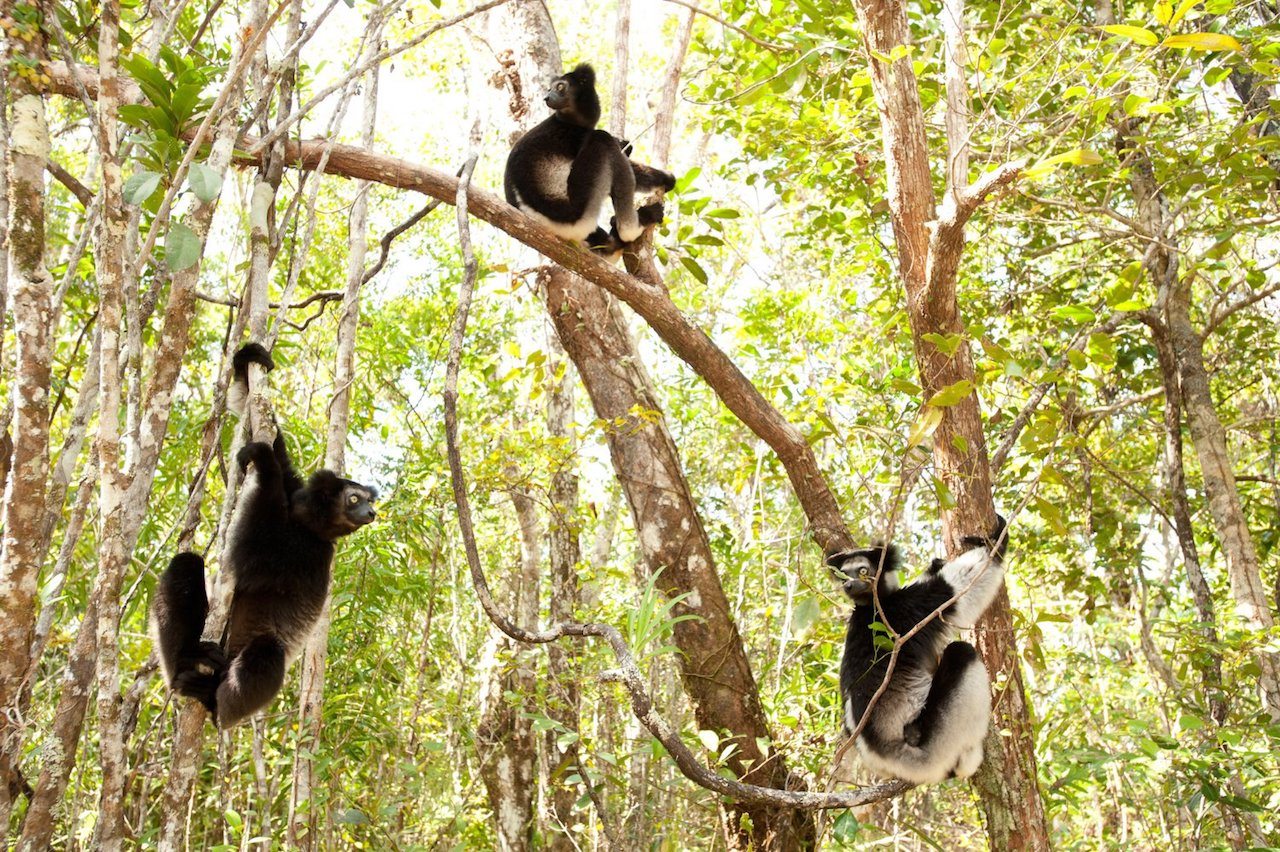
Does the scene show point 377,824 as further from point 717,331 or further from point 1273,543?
point 717,331

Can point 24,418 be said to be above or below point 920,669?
above

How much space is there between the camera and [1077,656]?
643 centimetres

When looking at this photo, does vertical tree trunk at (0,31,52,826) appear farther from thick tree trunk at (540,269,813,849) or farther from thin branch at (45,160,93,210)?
thick tree trunk at (540,269,813,849)

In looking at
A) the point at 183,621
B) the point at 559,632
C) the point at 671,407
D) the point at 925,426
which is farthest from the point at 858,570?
the point at 671,407

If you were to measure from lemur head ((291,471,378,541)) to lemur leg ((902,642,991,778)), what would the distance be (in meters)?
2.66

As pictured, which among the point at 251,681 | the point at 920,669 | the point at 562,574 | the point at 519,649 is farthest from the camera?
the point at 562,574

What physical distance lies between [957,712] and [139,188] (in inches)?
147

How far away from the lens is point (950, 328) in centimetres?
404

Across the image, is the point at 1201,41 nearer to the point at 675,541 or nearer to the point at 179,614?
the point at 675,541

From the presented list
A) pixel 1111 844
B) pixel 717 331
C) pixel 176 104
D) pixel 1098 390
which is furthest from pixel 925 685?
pixel 717 331

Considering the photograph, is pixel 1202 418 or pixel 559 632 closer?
pixel 559 632

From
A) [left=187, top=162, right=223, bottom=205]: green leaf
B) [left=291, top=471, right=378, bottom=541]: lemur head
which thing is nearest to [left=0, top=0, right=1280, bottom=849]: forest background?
[left=187, top=162, right=223, bottom=205]: green leaf

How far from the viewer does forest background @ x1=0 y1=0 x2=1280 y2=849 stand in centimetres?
287

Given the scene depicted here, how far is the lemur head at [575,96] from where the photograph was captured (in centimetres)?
535
